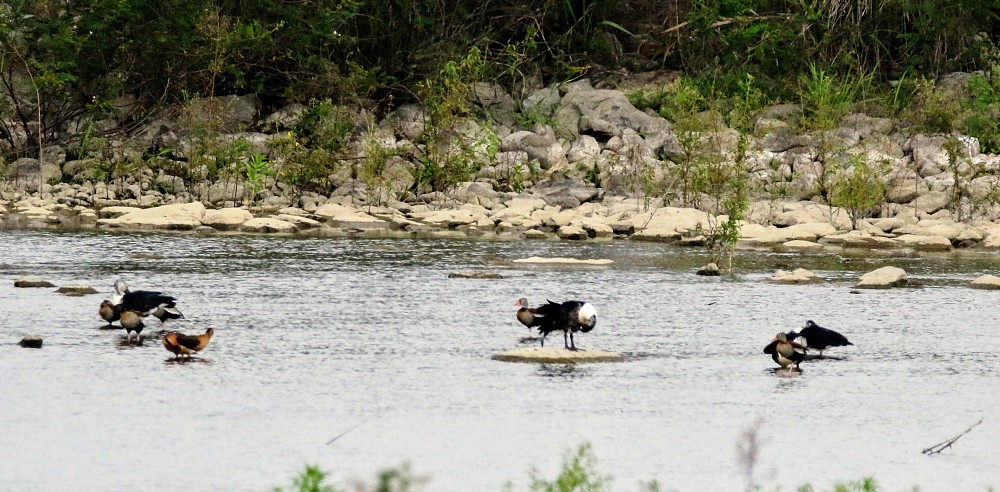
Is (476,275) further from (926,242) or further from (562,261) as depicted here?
(926,242)

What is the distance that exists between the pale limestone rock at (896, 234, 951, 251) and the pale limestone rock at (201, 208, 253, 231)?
1248cm

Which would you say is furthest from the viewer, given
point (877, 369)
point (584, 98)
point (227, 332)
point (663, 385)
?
point (584, 98)

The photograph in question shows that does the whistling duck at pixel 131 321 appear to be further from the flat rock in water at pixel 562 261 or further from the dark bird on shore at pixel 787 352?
the flat rock in water at pixel 562 261

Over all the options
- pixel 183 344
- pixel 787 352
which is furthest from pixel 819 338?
pixel 183 344

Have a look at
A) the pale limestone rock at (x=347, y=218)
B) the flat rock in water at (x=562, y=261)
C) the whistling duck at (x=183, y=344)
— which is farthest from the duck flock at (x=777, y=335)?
the pale limestone rock at (x=347, y=218)

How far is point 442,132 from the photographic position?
32.8 meters

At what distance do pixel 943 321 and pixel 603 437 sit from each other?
7559mm

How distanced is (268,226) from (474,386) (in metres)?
17.0

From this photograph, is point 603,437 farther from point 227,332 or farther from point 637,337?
point 227,332

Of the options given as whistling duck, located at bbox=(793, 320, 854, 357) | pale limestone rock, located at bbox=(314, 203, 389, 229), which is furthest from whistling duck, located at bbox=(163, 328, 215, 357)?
pale limestone rock, located at bbox=(314, 203, 389, 229)

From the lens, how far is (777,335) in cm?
1307

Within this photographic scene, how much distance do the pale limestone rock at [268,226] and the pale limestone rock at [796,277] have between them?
1093 centimetres

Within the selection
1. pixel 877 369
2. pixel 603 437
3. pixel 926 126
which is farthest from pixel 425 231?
pixel 603 437

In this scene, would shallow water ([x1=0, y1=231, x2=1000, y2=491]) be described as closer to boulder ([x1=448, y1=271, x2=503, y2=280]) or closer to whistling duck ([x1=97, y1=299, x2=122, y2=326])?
boulder ([x1=448, y1=271, x2=503, y2=280])
